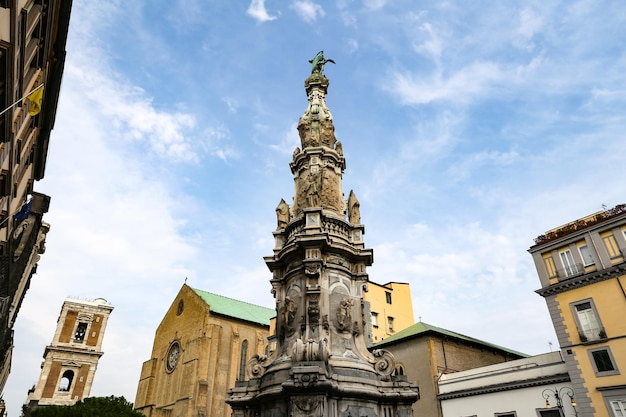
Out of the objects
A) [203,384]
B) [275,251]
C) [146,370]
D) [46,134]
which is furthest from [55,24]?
[146,370]

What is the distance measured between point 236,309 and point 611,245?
37801mm

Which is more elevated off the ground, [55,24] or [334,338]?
[55,24]

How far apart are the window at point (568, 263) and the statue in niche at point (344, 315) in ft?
51.2

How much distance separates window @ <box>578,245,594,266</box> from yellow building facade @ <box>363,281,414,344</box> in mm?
16947

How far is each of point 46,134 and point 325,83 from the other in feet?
45.5

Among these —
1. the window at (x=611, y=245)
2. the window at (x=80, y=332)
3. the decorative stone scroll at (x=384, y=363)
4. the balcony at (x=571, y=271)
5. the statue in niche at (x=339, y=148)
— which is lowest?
the decorative stone scroll at (x=384, y=363)

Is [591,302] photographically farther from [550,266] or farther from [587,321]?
[550,266]

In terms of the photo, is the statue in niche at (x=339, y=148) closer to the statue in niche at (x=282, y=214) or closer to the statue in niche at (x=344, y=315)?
the statue in niche at (x=282, y=214)

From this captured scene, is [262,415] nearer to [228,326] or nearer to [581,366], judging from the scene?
[581,366]

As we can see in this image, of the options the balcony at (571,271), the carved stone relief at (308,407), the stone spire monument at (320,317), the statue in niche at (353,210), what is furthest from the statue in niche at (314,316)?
the balcony at (571,271)

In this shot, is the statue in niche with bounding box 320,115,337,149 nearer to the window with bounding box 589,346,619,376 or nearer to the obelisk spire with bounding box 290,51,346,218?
the obelisk spire with bounding box 290,51,346,218

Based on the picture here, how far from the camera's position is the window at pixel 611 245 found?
63.6ft

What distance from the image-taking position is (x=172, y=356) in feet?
141

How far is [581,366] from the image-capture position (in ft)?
62.0
